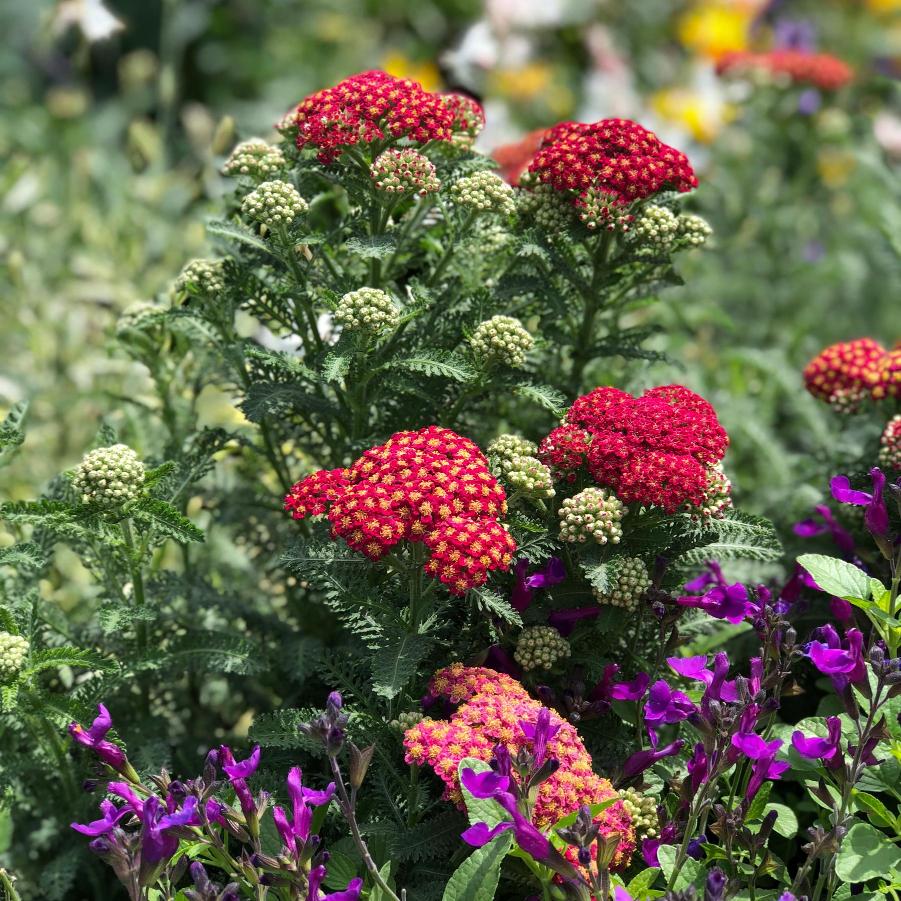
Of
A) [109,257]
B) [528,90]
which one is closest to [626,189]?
[109,257]

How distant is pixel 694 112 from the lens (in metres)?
6.39

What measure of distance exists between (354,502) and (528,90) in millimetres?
5270

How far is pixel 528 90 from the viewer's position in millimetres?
6758

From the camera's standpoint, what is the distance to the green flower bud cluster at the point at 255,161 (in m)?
2.46

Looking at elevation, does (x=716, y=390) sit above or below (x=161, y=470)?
above

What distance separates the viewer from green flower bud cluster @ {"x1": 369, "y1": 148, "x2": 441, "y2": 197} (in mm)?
2260

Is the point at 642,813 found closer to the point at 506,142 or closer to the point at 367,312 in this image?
the point at 367,312

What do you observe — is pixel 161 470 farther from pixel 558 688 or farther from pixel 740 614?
pixel 740 614

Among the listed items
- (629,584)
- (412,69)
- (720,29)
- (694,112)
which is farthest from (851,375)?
(720,29)

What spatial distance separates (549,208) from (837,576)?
0.99 metres

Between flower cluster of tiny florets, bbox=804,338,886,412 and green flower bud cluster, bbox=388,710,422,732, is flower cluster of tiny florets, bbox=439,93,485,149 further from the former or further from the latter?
green flower bud cluster, bbox=388,710,422,732

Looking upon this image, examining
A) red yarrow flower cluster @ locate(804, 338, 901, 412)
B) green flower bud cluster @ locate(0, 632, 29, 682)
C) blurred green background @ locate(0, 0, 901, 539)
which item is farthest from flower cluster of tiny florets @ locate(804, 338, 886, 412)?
green flower bud cluster @ locate(0, 632, 29, 682)

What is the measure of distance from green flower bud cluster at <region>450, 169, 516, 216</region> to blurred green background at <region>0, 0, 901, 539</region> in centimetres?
86

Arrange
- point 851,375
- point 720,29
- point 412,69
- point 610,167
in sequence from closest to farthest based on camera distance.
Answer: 1. point 610,167
2. point 851,375
3. point 412,69
4. point 720,29
